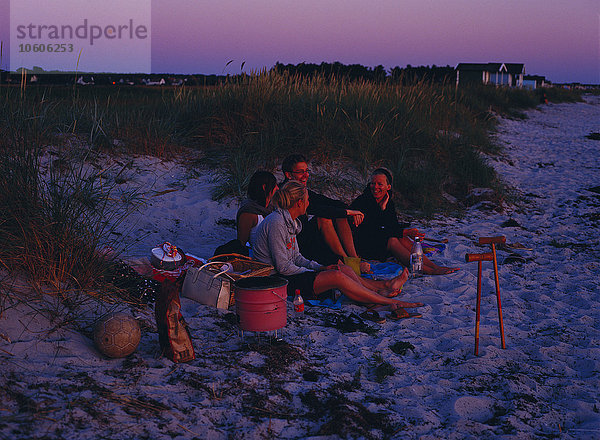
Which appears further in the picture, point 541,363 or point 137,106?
point 137,106

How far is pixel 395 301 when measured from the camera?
5066mm

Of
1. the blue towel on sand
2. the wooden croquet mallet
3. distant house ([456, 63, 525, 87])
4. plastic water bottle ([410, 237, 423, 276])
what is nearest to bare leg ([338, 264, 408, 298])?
the blue towel on sand

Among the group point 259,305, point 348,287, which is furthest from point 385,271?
point 259,305

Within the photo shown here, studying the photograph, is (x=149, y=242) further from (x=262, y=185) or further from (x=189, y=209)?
(x=262, y=185)

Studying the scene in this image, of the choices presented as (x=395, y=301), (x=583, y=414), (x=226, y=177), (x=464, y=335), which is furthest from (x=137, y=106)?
(x=583, y=414)

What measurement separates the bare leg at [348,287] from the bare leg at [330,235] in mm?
773

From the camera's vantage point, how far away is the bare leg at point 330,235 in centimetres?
577

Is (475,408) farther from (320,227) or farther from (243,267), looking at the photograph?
(320,227)

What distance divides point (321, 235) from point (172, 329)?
256 cm

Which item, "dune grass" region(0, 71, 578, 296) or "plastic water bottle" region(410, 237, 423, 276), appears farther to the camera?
"dune grass" region(0, 71, 578, 296)

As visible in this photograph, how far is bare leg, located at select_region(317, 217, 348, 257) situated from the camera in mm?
5771

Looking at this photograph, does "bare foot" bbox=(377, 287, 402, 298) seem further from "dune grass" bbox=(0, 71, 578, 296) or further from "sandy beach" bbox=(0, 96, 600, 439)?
"dune grass" bbox=(0, 71, 578, 296)

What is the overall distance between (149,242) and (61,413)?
397 cm

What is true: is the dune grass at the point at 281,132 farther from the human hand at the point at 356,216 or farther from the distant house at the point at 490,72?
the distant house at the point at 490,72
